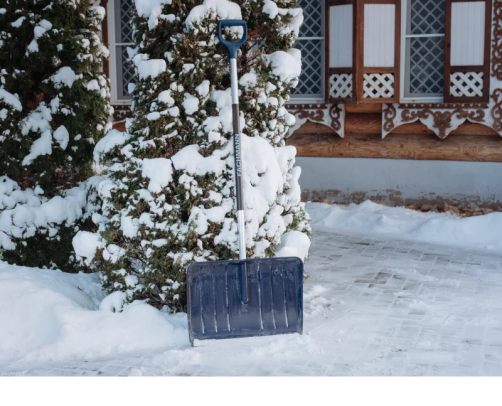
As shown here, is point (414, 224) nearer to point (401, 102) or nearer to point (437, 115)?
point (437, 115)

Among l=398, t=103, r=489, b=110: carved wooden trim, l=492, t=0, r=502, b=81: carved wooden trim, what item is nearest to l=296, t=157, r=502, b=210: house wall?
l=398, t=103, r=489, b=110: carved wooden trim

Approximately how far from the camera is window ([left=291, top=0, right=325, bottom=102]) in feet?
30.3

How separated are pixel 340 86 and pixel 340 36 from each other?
619 mm

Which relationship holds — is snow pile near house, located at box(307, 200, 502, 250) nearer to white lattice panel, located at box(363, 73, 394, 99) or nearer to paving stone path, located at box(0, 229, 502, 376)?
paving stone path, located at box(0, 229, 502, 376)

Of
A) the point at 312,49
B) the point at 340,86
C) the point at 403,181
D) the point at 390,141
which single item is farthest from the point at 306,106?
the point at 403,181

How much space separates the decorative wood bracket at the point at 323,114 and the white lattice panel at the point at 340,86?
30 centimetres

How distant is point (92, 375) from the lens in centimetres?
391

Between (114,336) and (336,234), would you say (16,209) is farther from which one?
(336,234)

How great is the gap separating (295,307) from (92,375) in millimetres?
1298

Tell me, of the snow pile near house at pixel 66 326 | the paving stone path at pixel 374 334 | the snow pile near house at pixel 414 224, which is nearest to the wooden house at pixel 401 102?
the snow pile near house at pixel 414 224

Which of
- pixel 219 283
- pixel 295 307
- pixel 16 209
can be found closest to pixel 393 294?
pixel 295 307

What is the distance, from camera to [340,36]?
881 cm

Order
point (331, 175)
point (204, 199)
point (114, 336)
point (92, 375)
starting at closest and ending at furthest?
point (92, 375) → point (114, 336) → point (204, 199) → point (331, 175)

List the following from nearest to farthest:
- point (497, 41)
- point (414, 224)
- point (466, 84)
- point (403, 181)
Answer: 1. point (414, 224)
2. point (497, 41)
3. point (466, 84)
4. point (403, 181)
